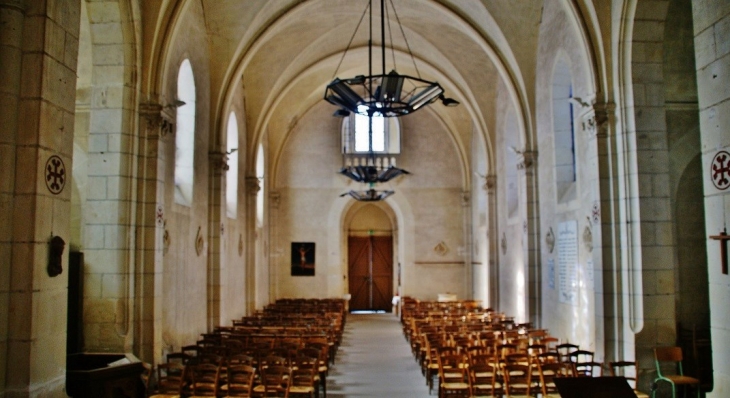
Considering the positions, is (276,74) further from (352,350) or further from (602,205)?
(602,205)

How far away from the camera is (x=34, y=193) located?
6125mm

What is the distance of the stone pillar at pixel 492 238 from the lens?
19.9 meters

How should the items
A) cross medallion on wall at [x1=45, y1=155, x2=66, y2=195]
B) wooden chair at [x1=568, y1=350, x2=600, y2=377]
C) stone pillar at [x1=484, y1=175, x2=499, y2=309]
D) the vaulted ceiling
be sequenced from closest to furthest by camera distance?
cross medallion on wall at [x1=45, y1=155, x2=66, y2=195] → wooden chair at [x1=568, y1=350, x2=600, y2=377] → the vaulted ceiling → stone pillar at [x1=484, y1=175, x2=499, y2=309]

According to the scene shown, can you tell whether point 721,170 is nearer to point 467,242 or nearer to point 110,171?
point 110,171

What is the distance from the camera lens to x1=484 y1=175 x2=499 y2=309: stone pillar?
65.4ft

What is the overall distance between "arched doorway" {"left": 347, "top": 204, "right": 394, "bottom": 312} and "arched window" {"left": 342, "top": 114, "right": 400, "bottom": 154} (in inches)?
137

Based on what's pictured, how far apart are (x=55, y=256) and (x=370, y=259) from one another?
2257 centimetres

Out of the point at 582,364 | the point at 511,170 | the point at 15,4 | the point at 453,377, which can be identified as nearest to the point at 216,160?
the point at 453,377

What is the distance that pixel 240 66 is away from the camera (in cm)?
1528

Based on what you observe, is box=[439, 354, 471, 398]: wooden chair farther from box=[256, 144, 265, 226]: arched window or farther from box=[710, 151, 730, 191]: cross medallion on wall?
box=[256, 144, 265, 226]: arched window

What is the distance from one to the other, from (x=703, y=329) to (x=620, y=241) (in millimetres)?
2084

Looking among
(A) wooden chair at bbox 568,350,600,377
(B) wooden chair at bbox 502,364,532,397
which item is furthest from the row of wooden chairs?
(A) wooden chair at bbox 568,350,600,377

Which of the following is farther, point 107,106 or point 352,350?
point 352,350

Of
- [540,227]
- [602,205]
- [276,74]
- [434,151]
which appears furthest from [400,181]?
[602,205]
